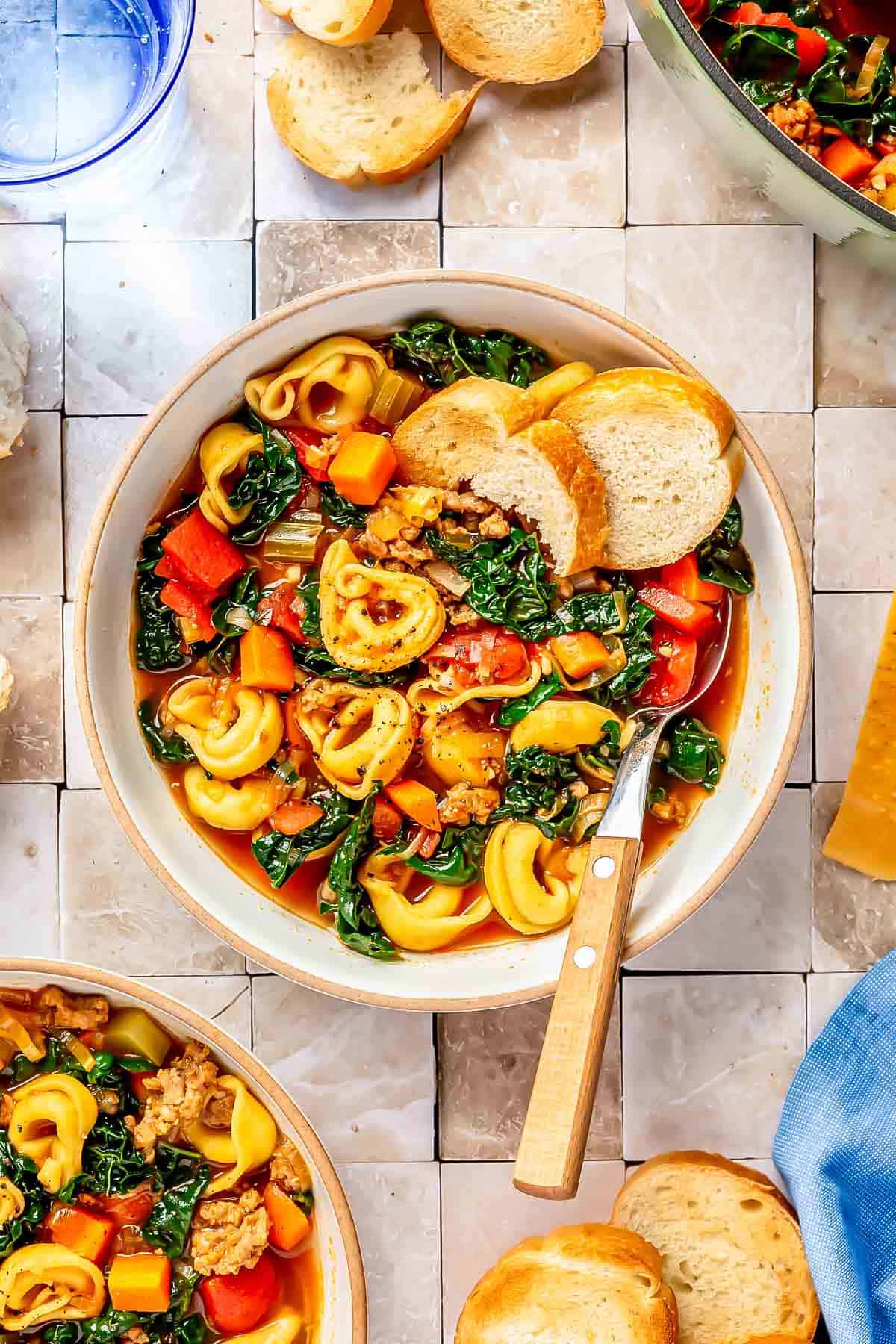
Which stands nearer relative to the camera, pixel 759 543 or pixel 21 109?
pixel 759 543

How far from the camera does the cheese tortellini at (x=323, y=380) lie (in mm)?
2785

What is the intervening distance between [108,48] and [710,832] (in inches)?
95.1

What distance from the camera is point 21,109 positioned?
10.1 feet

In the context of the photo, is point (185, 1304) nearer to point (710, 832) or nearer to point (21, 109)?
point (710, 832)

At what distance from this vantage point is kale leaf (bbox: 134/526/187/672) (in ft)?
9.35

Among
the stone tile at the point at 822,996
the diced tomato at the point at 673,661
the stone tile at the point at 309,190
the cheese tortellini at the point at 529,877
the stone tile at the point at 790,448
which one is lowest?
the stone tile at the point at 822,996

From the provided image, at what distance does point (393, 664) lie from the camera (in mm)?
2799

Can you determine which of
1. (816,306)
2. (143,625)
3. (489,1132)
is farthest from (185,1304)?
(816,306)

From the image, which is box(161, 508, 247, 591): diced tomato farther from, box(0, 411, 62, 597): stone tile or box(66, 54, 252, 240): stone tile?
box(66, 54, 252, 240): stone tile

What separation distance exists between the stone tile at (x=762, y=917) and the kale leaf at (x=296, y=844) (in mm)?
866

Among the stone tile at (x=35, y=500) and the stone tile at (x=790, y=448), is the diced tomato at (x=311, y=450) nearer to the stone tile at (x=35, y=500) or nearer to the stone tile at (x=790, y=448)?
the stone tile at (x=35, y=500)

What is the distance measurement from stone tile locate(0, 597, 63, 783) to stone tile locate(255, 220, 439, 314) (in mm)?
994

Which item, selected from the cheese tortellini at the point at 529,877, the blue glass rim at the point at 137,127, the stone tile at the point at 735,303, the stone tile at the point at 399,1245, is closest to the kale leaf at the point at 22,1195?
the stone tile at the point at 399,1245

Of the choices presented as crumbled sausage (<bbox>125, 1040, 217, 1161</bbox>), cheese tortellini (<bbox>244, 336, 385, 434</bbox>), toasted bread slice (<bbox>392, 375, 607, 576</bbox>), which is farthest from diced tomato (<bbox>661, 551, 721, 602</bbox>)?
crumbled sausage (<bbox>125, 1040, 217, 1161</bbox>)
